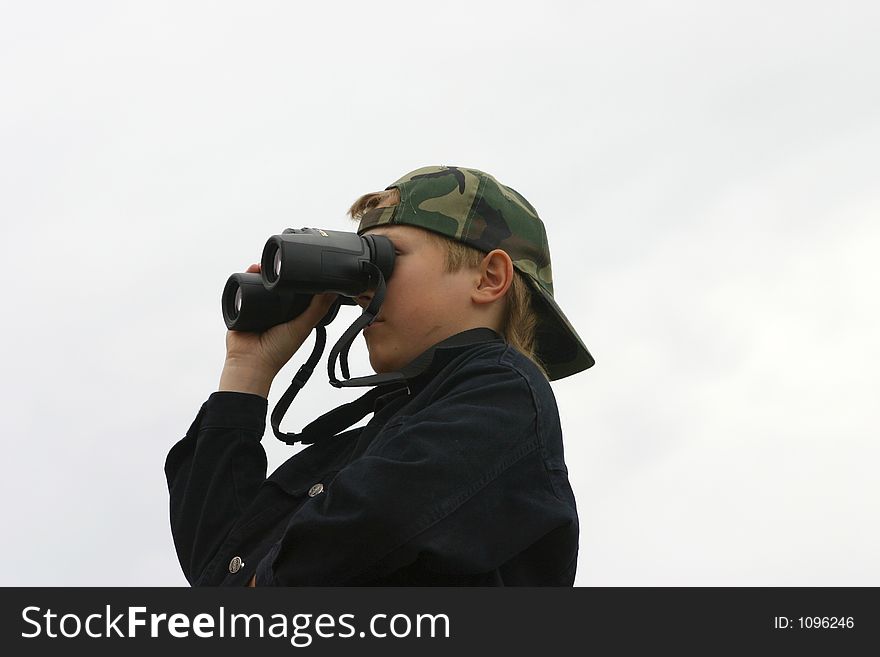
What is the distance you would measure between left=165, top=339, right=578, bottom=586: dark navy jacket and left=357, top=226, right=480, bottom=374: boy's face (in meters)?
0.09

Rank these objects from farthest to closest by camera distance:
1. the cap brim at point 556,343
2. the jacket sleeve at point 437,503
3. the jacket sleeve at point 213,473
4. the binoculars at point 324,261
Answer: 1. the cap brim at point 556,343
2. the jacket sleeve at point 213,473
3. the binoculars at point 324,261
4. the jacket sleeve at point 437,503

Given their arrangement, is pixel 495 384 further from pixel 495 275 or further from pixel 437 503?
pixel 495 275

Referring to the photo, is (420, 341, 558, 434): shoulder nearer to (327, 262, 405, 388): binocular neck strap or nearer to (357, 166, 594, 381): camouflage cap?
(327, 262, 405, 388): binocular neck strap

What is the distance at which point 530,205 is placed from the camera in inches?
126

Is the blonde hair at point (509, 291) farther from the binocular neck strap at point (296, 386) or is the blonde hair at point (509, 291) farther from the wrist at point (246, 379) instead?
the wrist at point (246, 379)


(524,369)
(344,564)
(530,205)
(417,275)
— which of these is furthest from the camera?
(530,205)

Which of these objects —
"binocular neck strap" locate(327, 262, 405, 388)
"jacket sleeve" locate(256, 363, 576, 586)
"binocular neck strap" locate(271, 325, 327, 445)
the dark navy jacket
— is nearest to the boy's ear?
the dark navy jacket

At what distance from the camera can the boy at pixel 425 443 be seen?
2471 millimetres

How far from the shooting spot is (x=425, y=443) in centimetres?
251

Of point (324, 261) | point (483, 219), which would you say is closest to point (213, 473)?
A: point (324, 261)

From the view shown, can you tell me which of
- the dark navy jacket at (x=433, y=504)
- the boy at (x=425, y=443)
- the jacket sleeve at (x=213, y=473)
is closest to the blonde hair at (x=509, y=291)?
the boy at (x=425, y=443)
